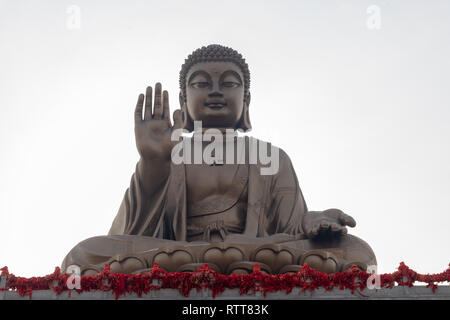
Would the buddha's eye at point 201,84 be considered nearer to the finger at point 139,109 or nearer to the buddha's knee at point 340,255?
the finger at point 139,109

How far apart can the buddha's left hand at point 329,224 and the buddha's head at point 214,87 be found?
2.12 metres

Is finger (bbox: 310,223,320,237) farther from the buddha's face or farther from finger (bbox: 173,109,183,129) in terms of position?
the buddha's face

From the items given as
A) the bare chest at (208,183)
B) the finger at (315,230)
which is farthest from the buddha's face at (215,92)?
the finger at (315,230)

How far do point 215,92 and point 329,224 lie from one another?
2593 millimetres

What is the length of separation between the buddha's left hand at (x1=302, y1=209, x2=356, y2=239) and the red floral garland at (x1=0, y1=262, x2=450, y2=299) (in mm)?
1339

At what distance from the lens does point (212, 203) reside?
26.5ft

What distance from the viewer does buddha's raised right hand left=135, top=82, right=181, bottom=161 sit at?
283 inches

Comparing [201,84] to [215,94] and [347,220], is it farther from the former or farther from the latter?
[347,220]

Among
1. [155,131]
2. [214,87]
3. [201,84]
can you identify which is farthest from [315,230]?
[201,84]

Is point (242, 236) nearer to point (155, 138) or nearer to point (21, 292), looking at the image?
point (155, 138)

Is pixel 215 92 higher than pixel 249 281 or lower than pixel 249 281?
higher

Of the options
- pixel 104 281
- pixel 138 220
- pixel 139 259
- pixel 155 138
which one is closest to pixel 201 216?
pixel 138 220

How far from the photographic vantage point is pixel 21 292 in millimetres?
5680

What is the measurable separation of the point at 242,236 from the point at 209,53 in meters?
2.76
